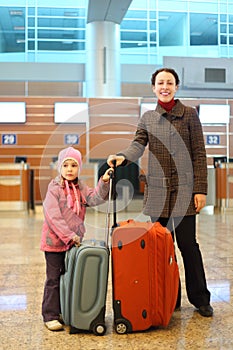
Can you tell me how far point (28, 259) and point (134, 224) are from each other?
234 centimetres

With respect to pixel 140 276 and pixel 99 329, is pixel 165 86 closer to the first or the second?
pixel 140 276

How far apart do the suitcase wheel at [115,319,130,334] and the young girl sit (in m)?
0.29

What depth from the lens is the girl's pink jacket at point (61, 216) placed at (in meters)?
2.47

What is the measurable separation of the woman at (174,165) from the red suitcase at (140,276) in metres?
0.27

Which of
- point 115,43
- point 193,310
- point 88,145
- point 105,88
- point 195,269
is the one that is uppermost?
point 115,43

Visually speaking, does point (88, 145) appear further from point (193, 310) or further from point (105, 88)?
point (193, 310)

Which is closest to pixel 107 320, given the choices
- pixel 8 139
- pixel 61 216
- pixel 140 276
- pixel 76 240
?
pixel 140 276

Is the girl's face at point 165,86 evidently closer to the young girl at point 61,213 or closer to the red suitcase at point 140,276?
the young girl at point 61,213

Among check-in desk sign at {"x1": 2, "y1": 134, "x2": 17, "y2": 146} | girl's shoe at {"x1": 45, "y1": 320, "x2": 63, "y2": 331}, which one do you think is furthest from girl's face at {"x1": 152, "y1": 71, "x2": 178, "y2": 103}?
check-in desk sign at {"x1": 2, "y1": 134, "x2": 17, "y2": 146}

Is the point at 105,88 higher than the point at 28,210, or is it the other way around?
the point at 105,88

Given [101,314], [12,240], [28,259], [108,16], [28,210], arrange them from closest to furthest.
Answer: [101,314] < [28,259] < [12,240] < [28,210] < [108,16]

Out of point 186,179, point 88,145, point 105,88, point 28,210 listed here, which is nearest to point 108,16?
point 105,88

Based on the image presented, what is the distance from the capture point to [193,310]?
2844mm

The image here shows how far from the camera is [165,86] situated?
262 centimetres
